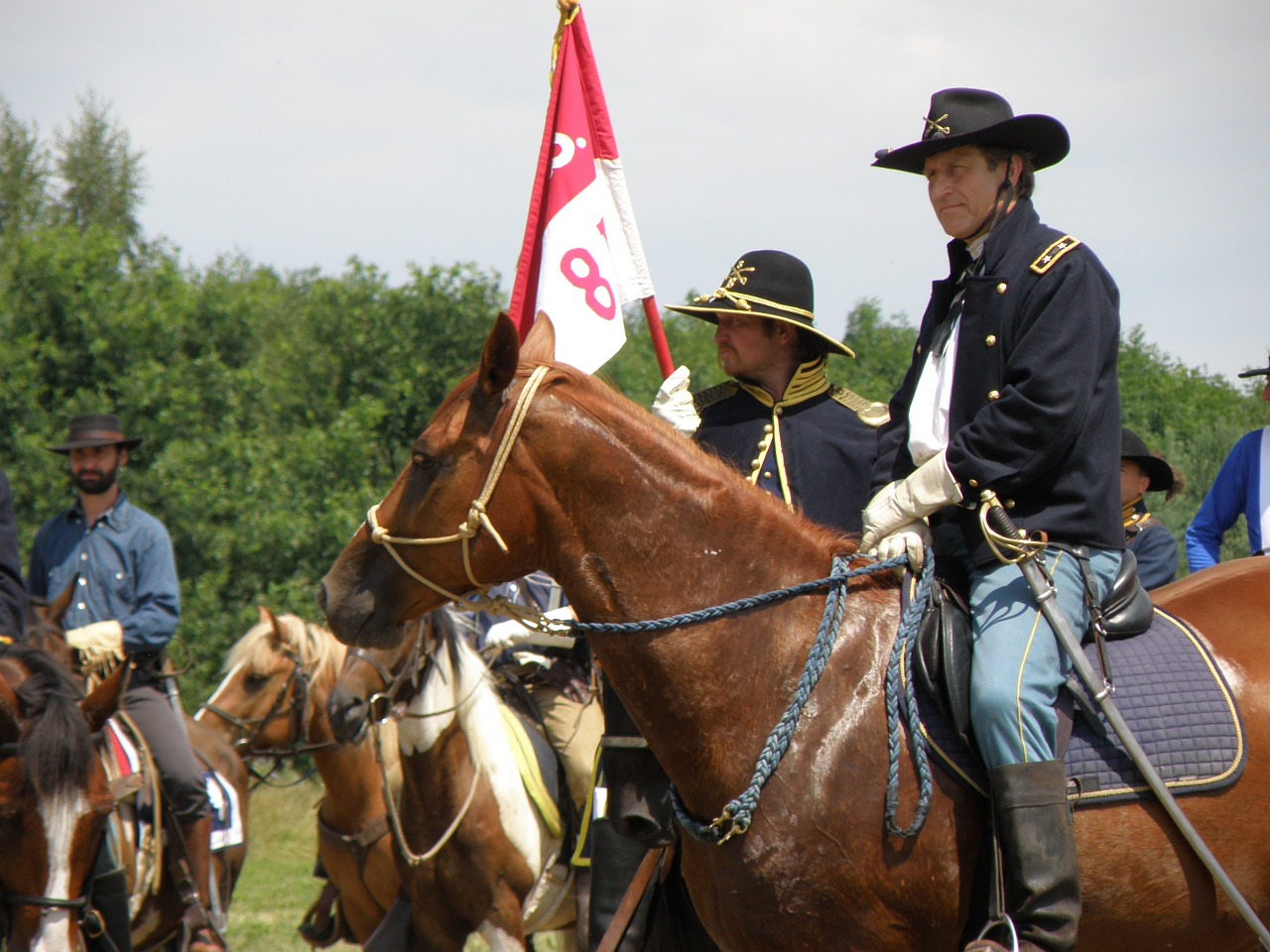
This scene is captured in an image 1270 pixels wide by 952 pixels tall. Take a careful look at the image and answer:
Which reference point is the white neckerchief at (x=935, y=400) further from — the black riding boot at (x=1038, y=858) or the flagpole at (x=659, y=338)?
the flagpole at (x=659, y=338)

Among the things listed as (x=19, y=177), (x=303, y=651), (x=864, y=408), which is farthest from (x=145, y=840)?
(x=19, y=177)

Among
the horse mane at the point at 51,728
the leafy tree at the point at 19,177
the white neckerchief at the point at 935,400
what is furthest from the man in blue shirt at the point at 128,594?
the leafy tree at the point at 19,177

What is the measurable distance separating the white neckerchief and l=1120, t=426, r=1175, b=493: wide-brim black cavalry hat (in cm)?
363

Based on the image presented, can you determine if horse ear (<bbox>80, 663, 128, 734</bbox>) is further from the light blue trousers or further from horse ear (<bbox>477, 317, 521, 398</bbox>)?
the light blue trousers

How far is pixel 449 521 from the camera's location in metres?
3.61

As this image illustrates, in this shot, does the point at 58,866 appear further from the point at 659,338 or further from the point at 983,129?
the point at 983,129


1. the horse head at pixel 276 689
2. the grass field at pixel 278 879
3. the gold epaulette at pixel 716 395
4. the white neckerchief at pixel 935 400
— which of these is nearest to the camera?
the white neckerchief at pixel 935 400

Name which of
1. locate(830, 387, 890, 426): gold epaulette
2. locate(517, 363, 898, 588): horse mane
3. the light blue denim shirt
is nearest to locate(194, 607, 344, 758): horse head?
the light blue denim shirt

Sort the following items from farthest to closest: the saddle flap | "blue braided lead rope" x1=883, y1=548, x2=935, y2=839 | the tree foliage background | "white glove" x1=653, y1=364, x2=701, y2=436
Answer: the tree foliage background → "white glove" x1=653, y1=364, x2=701, y2=436 → the saddle flap → "blue braided lead rope" x1=883, y1=548, x2=935, y2=839

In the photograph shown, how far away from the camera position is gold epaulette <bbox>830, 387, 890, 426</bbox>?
516cm

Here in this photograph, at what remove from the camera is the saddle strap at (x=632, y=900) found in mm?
4660

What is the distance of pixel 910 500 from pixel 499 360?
1.26 metres

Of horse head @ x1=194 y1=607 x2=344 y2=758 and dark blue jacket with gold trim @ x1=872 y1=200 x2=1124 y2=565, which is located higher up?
dark blue jacket with gold trim @ x1=872 y1=200 x2=1124 y2=565

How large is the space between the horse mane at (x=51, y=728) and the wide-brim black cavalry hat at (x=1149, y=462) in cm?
555
